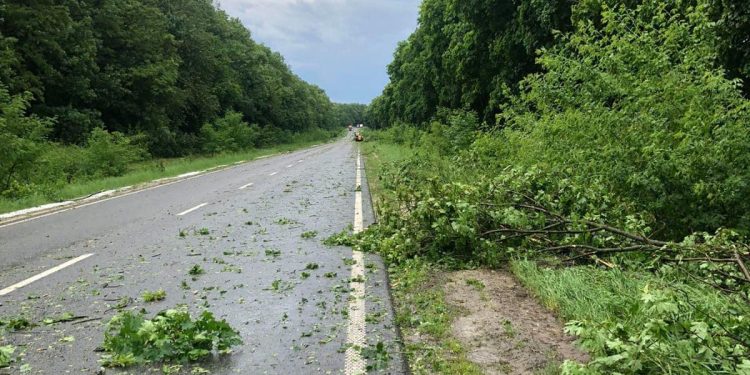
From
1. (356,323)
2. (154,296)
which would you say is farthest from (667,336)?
(154,296)

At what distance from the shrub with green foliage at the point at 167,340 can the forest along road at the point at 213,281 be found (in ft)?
0.38

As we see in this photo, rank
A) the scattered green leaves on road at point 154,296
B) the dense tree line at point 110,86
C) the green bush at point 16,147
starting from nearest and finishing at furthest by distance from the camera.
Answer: the scattered green leaves on road at point 154,296 < the green bush at point 16,147 < the dense tree line at point 110,86

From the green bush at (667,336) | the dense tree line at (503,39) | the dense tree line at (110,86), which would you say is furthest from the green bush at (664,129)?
the dense tree line at (110,86)

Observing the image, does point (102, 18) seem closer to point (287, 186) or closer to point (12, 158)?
point (12, 158)

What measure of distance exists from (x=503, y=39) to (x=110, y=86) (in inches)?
1163

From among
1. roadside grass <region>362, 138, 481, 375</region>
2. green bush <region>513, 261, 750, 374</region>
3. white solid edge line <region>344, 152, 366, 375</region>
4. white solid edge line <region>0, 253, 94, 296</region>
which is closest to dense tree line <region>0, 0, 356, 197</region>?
white solid edge line <region>0, 253, 94, 296</region>

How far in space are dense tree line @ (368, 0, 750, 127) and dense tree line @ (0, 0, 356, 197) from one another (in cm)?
1651

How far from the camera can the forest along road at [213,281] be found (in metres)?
4.34

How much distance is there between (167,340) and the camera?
4.32m

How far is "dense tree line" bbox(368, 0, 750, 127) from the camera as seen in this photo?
8531 millimetres

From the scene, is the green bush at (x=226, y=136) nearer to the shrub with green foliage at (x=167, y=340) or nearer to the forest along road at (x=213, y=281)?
the forest along road at (x=213, y=281)

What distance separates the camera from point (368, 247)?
8078mm

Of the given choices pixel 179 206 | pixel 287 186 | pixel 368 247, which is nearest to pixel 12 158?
pixel 179 206

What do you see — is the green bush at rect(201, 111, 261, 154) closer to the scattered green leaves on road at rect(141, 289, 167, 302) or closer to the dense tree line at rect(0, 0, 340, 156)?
the dense tree line at rect(0, 0, 340, 156)
